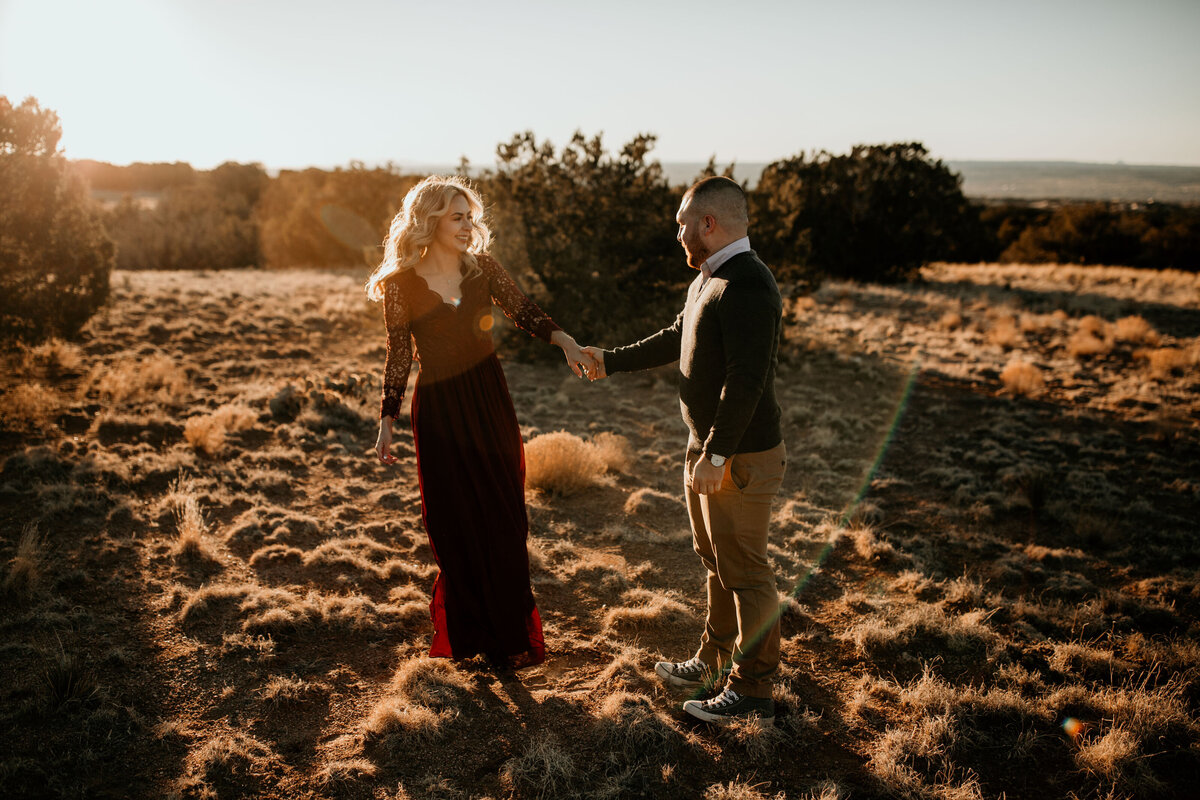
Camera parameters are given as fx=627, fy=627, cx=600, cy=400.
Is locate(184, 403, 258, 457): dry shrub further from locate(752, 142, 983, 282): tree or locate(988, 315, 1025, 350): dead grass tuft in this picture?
locate(752, 142, 983, 282): tree

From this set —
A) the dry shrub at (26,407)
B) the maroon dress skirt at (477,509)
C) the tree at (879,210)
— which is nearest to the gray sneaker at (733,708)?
the maroon dress skirt at (477,509)

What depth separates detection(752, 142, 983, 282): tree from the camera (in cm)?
2486

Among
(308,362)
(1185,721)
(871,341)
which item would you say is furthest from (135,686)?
(871,341)

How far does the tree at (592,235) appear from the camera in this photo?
40.3ft

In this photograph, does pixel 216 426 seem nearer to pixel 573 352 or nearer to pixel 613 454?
pixel 613 454

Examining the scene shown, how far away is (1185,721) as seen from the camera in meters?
3.37

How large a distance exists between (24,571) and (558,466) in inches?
173

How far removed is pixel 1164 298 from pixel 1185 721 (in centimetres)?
2311

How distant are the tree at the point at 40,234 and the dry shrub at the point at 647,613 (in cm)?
983

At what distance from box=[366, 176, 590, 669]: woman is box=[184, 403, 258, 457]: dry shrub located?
5.07 meters

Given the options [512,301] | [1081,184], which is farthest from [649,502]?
[1081,184]

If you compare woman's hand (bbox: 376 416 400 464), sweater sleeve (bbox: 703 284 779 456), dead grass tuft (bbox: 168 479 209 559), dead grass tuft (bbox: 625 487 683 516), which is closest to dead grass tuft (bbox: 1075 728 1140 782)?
sweater sleeve (bbox: 703 284 779 456)

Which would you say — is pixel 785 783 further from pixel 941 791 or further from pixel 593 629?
pixel 593 629

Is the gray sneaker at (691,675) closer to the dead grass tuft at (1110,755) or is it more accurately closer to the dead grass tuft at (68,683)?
the dead grass tuft at (1110,755)
